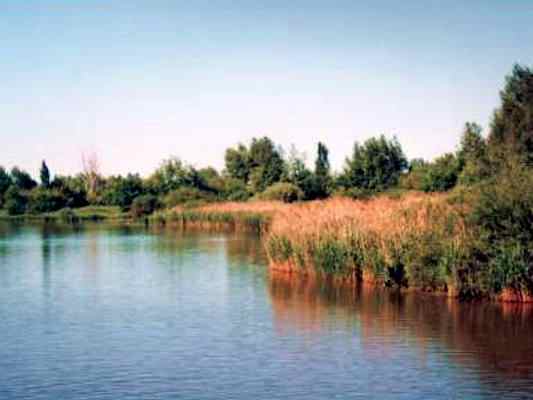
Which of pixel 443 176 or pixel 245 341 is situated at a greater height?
pixel 443 176

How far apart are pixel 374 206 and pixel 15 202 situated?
68.0m

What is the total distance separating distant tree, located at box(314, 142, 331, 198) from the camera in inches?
2995

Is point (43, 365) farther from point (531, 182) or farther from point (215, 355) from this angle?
point (531, 182)

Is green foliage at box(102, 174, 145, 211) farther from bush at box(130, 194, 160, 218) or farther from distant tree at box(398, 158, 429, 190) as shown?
distant tree at box(398, 158, 429, 190)

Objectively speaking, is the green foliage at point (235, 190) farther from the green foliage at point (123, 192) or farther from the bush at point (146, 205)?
the green foliage at point (123, 192)

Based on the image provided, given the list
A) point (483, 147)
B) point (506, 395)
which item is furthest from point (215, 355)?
point (483, 147)

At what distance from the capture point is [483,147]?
54.2m

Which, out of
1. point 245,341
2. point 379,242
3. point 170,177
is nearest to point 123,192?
point 170,177

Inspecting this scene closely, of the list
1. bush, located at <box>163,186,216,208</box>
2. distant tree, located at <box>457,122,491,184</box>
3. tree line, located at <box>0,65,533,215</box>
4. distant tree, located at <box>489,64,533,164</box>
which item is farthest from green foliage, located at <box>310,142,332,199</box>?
distant tree, located at <box>489,64,533,164</box>

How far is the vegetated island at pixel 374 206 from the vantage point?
2136 cm

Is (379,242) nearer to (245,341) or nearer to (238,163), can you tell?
(245,341)

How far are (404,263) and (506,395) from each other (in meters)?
10.5

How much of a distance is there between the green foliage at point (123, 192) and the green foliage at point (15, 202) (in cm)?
887

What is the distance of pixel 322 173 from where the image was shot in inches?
3346
